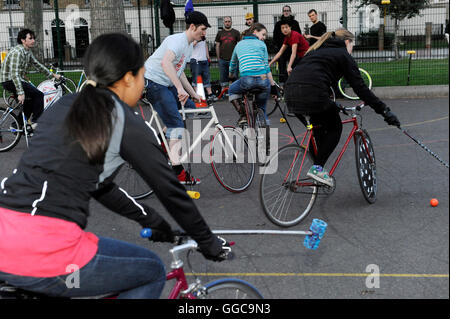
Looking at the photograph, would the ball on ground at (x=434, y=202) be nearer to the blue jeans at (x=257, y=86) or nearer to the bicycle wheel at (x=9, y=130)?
the blue jeans at (x=257, y=86)

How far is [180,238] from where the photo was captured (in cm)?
261

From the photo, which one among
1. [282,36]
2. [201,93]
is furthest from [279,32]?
[201,93]

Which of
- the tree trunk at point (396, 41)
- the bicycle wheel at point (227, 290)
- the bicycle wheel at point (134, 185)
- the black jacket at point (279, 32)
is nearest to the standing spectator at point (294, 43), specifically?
the black jacket at point (279, 32)

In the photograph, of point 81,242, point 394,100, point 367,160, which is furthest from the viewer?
point 394,100

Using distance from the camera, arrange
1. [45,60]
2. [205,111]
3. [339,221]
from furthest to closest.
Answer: [45,60], [205,111], [339,221]

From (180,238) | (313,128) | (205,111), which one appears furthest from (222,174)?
(180,238)

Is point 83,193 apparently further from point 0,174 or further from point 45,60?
point 45,60

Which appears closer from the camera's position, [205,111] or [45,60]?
[205,111]

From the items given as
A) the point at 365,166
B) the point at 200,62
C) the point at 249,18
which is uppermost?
the point at 249,18

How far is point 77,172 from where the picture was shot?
2.25m

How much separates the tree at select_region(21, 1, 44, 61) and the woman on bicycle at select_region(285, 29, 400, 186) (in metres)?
10.9

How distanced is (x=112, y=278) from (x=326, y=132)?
3.91 metres

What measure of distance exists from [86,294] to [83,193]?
1.22 ft

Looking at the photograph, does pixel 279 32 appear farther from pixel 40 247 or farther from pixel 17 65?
pixel 40 247
